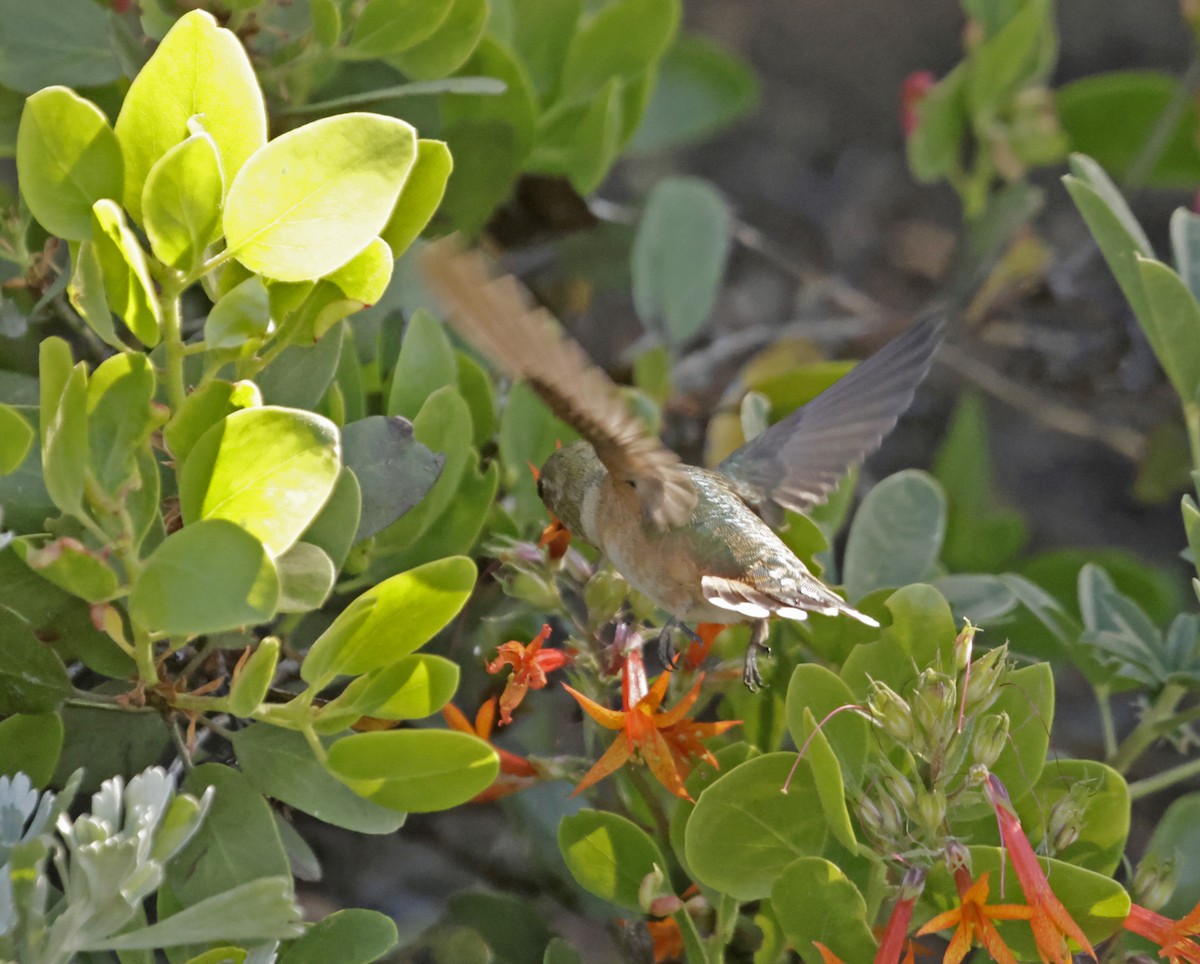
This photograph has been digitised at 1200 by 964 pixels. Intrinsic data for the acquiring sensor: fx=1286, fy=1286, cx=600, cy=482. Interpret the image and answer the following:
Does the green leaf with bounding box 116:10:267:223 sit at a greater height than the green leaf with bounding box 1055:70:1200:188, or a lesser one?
greater

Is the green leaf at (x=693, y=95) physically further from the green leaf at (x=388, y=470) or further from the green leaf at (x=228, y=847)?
the green leaf at (x=228, y=847)

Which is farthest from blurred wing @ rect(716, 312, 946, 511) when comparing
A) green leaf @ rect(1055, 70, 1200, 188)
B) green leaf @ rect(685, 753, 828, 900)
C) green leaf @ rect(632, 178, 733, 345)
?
green leaf @ rect(1055, 70, 1200, 188)

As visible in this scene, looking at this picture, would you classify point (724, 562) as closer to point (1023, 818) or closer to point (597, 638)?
point (597, 638)

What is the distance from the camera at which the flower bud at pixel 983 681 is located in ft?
3.61

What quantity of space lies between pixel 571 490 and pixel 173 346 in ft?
1.73

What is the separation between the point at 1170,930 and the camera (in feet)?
3.80

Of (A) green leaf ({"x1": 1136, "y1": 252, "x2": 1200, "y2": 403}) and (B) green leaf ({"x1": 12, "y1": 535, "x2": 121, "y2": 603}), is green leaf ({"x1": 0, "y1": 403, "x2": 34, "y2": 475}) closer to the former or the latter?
(B) green leaf ({"x1": 12, "y1": 535, "x2": 121, "y2": 603})

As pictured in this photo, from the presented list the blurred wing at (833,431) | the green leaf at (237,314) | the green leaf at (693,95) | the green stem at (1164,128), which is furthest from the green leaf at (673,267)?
the green leaf at (237,314)

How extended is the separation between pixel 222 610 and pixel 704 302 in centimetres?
128

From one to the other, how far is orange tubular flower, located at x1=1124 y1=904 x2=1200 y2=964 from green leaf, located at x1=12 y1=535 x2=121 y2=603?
91 centimetres

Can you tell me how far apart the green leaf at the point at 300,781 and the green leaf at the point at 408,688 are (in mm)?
102

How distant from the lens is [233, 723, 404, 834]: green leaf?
1.09 meters

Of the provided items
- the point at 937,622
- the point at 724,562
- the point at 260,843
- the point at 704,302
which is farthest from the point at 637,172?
the point at 260,843

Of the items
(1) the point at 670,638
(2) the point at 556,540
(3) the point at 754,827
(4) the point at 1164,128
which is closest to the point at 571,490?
(2) the point at 556,540
